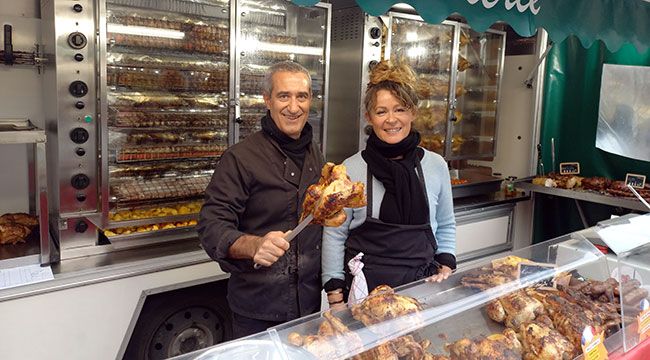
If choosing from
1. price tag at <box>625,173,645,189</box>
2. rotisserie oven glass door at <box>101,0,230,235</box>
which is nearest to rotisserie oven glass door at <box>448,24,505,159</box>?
price tag at <box>625,173,645,189</box>

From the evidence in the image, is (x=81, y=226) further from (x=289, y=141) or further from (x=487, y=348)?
(x=487, y=348)

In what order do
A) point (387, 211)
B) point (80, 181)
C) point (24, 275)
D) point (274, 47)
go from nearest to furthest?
point (387, 211) → point (24, 275) → point (80, 181) → point (274, 47)

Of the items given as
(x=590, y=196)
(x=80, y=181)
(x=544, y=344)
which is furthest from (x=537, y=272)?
(x=590, y=196)

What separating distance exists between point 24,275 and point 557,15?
4.02 metres

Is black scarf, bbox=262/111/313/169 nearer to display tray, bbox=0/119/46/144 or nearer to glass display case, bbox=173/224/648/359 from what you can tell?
glass display case, bbox=173/224/648/359

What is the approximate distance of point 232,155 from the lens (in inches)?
92.7

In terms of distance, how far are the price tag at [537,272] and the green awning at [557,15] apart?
1642 mm

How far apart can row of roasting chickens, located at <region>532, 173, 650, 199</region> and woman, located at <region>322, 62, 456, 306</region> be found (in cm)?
361

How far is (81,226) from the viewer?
339cm

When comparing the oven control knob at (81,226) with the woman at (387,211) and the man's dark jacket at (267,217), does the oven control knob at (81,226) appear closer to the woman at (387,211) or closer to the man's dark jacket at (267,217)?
the man's dark jacket at (267,217)

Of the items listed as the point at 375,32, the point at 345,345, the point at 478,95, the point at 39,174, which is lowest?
the point at 345,345

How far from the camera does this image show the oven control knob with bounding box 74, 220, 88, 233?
338 centimetres

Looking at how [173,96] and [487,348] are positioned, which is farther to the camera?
[173,96]

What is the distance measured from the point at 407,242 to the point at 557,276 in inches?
25.9
